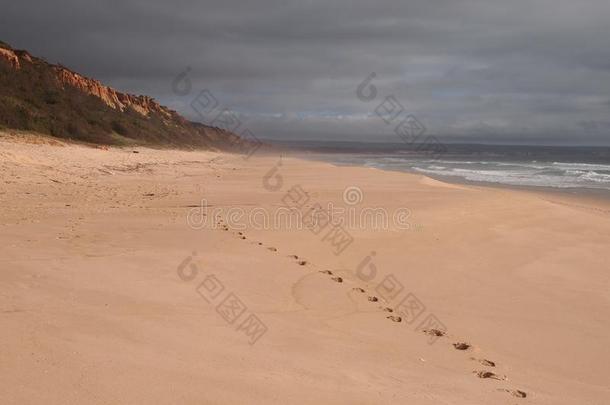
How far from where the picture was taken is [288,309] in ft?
18.0

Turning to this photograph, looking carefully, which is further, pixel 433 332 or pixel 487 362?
pixel 433 332

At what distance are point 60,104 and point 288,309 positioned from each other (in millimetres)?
38856

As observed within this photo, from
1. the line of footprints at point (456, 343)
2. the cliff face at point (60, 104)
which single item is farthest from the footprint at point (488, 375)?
the cliff face at point (60, 104)

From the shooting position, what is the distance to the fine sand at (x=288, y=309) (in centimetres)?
343

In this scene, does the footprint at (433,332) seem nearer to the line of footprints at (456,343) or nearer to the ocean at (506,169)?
the line of footprints at (456,343)

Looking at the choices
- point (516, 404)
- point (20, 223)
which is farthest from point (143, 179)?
point (516, 404)

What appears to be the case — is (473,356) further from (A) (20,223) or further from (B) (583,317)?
(A) (20,223)

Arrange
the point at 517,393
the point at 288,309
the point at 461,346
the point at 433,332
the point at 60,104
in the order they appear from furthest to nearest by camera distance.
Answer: the point at 60,104 < the point at 288,309 < the point at 433,332 < the point at 461,346 < the point at 517,393

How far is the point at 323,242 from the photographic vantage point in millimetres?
9258

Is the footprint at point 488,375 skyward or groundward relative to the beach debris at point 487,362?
skyward

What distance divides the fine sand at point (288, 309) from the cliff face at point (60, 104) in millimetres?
21679

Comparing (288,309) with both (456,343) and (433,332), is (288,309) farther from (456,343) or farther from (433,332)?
(456,343)

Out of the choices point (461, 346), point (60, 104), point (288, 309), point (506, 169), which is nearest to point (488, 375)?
point (461, 346)

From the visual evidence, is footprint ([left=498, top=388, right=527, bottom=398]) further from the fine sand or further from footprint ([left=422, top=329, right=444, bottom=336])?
footprint ([left=422, top=329, right=444, bottom=336])
